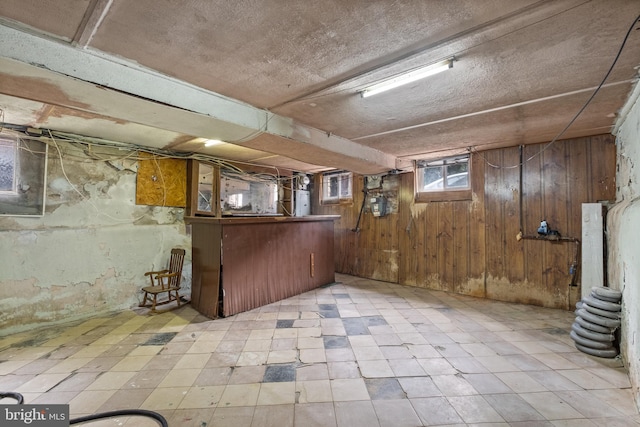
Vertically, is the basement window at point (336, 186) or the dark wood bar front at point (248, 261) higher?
the basement window at point (336, 186)

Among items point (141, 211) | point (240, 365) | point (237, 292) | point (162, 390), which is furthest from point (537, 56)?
point (141, 211)

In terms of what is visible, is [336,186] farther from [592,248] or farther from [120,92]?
[120,92]

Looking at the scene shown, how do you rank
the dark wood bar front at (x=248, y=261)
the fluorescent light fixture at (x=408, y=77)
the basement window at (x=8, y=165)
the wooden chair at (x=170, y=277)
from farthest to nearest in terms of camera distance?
the wooden chair at (x=170, y=277) < the dark wood bar front at (x=248, y=261) < the basement window at (x=8, y=165) < the fluorescent light fixture at (x=408, y=77)

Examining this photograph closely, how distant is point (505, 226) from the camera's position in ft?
13.3

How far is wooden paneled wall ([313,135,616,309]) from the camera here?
353cm

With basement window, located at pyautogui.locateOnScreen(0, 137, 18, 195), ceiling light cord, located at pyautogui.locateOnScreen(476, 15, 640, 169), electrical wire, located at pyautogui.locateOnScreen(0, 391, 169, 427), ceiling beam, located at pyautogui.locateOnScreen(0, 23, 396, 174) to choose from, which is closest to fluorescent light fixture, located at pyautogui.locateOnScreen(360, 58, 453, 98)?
ceiling light cord, located at pyautogui.locateOnScreen(476, 15, 640, 169)

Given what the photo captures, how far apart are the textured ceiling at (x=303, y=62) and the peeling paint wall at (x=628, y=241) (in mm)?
309

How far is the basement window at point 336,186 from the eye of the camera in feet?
19.9

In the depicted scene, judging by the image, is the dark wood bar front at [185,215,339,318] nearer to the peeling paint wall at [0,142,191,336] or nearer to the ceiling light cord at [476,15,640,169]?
the peeling paint wall at [0,142,191,336]

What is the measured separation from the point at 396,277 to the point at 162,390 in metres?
4.20

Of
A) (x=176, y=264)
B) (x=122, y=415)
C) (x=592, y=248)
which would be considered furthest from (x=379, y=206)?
(x=122, y=415)

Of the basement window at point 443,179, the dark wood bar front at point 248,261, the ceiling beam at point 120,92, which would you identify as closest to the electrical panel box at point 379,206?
the basement window at point 443,179

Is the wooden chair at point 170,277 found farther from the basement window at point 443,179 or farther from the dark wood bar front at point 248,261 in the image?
the basement window at point 443,179

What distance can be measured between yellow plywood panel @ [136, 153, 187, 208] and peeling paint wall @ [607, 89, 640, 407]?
5.31 metres
